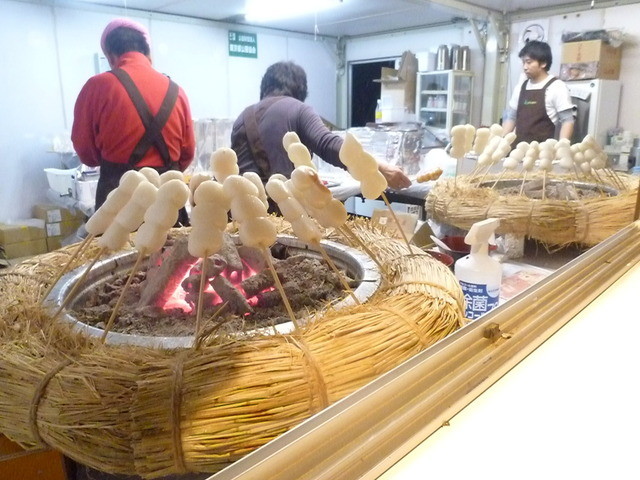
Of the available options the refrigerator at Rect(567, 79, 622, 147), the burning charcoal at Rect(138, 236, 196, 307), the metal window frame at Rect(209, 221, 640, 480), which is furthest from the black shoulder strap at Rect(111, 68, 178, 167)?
the refrigerator at Rect(567, 79, 622, 147)

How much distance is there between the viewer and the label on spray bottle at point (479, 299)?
1.08m

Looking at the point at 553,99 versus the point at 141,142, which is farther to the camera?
the point at 553,99

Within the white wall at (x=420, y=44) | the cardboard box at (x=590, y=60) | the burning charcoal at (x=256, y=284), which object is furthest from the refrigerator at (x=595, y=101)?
the burning charcoal at (x=256, y=284)

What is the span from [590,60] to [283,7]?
8.19 feet

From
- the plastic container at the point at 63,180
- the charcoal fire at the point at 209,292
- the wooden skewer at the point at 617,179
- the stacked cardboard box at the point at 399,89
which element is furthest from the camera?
the stacked cardboard box at the point at 399,89

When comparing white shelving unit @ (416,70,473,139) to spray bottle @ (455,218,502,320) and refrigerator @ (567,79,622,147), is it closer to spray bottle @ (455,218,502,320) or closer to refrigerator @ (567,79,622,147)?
refrigerator @ (567,79,622,147)

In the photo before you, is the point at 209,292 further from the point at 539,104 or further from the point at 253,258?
the point at 539,104

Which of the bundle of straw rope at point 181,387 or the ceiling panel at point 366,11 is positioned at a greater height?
the ceiling panel at point 366,11

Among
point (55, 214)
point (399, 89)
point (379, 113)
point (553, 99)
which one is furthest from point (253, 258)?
point (399, 89)

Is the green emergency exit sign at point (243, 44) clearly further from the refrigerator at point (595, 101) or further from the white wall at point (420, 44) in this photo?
the refrigerator at point (595, 101)

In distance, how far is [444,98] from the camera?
15.3 feet

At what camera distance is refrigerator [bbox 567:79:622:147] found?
357 cm

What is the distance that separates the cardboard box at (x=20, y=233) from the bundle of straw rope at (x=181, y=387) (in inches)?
82.0

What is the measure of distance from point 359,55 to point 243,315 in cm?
482
